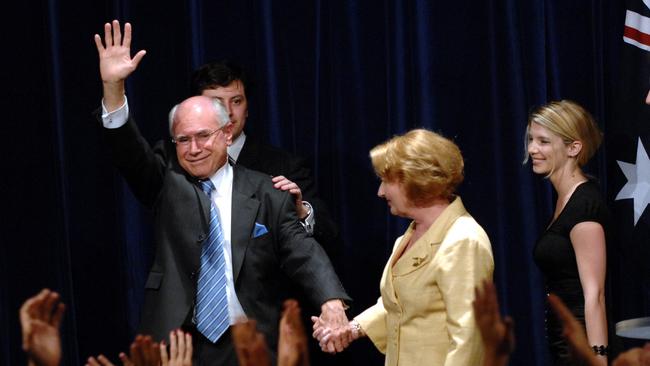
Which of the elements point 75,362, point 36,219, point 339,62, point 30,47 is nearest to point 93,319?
point 75,362

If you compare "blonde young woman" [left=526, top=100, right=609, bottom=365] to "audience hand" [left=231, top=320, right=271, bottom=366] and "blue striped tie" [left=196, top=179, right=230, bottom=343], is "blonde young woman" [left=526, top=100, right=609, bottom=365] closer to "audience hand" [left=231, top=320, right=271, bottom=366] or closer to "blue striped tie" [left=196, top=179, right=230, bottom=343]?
"blue striped tie" [left=196, top=179, right=230, bottom=343]

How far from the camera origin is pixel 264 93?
14.5ft

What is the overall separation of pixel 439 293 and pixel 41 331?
1809mm

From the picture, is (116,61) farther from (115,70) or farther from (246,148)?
(246,148)

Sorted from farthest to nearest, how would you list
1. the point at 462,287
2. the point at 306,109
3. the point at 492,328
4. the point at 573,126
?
the point at 306,109 → the point at 573,126 → the point at 462,287 → the point at 492,328

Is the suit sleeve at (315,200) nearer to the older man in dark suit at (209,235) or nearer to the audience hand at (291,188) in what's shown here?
the audience hand at (291,188)

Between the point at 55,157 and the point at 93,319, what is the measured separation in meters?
0.64

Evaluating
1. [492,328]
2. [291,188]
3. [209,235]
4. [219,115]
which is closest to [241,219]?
[209,235]

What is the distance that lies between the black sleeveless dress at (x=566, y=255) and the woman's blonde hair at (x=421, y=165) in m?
0.59

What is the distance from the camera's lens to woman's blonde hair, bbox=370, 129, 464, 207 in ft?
9.91

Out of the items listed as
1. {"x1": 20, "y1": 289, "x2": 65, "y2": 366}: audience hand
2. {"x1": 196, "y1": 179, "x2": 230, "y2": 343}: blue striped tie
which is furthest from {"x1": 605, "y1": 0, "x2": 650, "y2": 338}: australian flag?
{"x1": 20, "y1": 289, "x2": 65, "y2": 366}: audience hand

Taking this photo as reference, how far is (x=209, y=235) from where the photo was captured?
3.37 m

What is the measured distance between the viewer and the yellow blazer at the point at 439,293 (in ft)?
9.59

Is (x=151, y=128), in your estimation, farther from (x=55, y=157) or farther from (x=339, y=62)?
(x=339, y=62)
